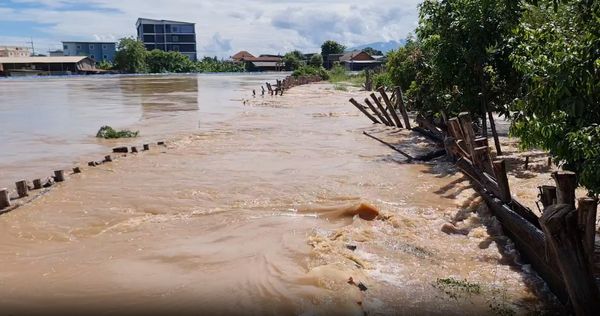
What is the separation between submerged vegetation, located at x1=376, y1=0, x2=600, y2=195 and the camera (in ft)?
17.8

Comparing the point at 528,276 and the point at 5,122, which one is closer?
the point at 528,276

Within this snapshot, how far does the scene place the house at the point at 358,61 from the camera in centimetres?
9638

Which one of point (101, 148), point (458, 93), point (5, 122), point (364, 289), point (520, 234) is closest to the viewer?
point (364, 289)

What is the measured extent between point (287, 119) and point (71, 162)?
12.6 metres

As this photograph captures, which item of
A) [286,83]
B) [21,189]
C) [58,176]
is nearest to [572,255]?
[21,189]

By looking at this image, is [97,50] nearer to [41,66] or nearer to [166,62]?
[166,62]

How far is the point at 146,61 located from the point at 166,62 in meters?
4.03

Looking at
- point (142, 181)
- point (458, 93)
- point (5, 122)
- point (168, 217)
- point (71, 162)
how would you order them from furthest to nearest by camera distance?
1. point (5, 122)
2. point (71, 162)
3. point (458, 93)
4. point (142, 181)
5. point (168, 217)

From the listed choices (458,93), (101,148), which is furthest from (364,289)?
(101,148)

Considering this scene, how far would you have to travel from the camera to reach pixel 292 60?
11644cm

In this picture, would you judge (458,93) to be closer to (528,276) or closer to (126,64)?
(528,276)

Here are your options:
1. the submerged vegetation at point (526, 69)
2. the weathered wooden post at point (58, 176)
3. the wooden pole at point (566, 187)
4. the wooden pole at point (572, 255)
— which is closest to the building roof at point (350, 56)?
the submerged vegetation at point (526, 69)

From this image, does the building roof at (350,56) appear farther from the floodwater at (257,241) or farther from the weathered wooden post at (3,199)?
the weathered wooden post at (3,199)

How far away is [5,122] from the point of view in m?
26.1
